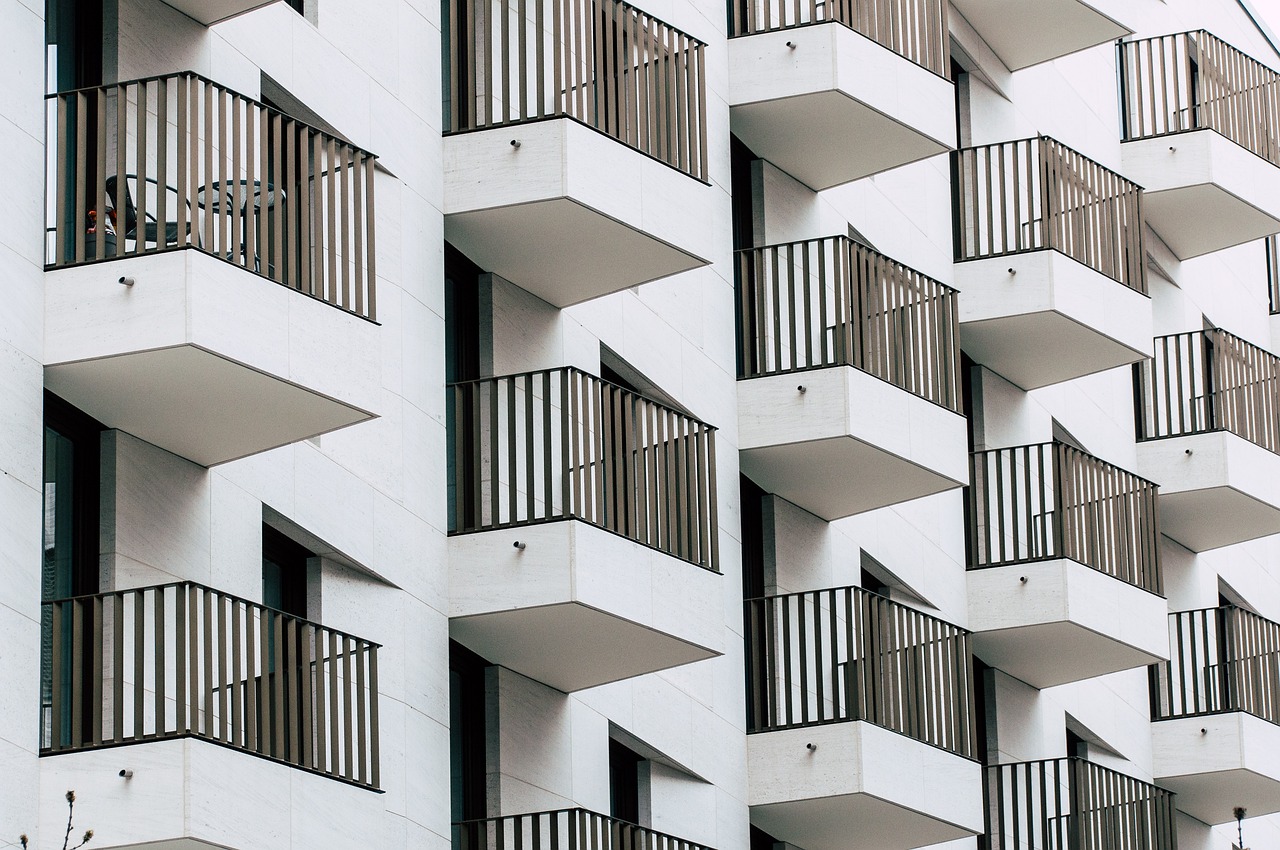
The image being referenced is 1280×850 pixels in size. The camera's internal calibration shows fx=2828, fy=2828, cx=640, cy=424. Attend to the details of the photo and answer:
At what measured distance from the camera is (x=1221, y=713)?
32781mm

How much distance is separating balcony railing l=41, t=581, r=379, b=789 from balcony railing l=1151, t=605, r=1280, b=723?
17016 millimetres

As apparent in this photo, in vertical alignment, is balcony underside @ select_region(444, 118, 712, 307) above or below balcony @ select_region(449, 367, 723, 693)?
above

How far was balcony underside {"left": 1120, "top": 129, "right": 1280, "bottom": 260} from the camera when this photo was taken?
115 ft

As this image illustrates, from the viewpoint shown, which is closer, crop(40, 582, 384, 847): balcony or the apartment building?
crop(40, 582, 384, 847): balcony

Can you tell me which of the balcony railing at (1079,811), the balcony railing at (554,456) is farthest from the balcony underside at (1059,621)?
the balcony railing at (554,456)

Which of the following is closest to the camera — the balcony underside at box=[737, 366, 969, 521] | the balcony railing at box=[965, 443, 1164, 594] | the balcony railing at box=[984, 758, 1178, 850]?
the balcony underside at box=[737, 366, 969, 521]

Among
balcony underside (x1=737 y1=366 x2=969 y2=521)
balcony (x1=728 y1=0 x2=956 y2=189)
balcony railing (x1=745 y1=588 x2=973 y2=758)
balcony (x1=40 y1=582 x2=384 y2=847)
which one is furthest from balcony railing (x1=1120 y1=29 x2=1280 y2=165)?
balcony (x1=40 y1=582 x2=384 y2=847)

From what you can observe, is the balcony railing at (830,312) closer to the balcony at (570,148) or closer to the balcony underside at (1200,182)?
the balcony at (570,148)

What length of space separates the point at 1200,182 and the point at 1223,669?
6104 mm

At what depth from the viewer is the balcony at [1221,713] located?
107 feet

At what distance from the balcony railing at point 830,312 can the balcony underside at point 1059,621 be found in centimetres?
348

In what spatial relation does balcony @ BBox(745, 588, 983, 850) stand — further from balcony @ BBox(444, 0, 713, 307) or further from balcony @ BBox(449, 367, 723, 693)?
balcony @ BBox(444, 0, 713, 307)

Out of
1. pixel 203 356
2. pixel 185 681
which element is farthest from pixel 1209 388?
pixel 185 681

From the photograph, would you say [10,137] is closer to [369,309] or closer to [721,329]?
[369,309]
